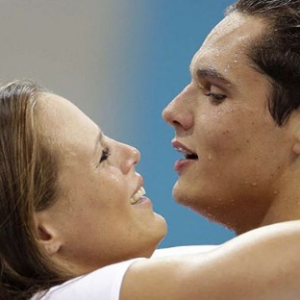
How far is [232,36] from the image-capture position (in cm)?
139

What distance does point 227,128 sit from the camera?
137 centimetres

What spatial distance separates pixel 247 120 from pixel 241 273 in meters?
0.34

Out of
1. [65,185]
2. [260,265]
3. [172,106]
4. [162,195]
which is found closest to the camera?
[260,265]

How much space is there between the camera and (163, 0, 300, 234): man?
4.42 feet

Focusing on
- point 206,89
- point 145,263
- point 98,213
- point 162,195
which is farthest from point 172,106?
point 162,195

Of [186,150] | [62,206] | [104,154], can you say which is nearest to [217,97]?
[186,150]

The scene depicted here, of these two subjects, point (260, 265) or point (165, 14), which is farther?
point (165, 14)

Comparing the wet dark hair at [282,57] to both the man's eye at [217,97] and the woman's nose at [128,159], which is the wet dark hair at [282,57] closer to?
the man's eye at [217,97]

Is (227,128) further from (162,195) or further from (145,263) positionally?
(162,195)

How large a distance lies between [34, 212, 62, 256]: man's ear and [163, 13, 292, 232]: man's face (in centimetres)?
22

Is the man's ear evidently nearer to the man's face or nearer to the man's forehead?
the man's face

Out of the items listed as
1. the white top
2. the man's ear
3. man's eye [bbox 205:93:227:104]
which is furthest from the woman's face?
man's eye [bbox 205:93:227:104]

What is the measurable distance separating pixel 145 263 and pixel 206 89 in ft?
1.21

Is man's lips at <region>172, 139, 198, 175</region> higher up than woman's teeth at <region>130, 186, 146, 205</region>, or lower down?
higher up
